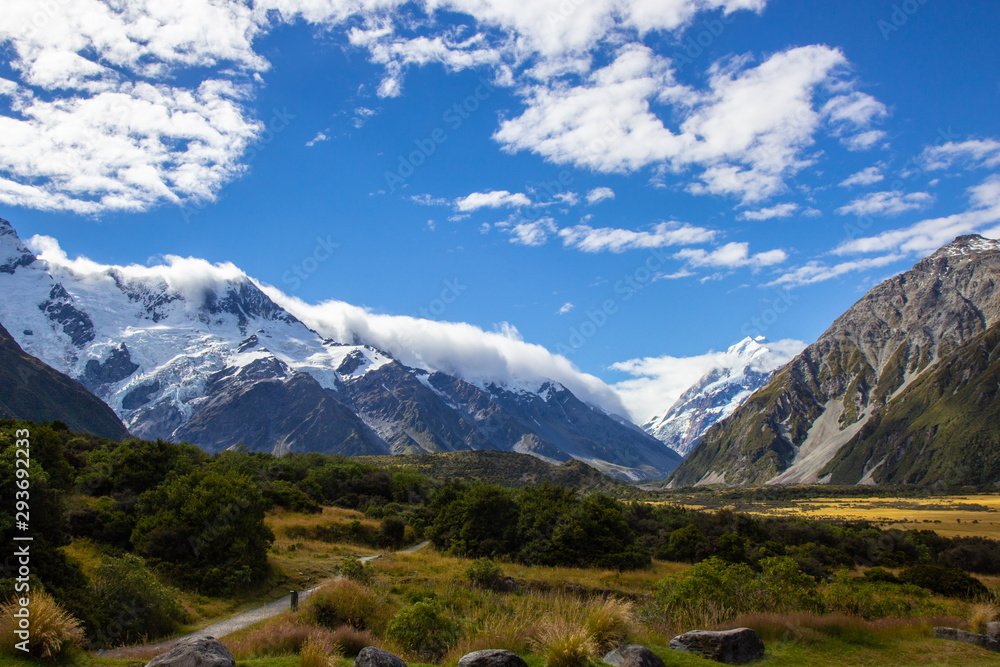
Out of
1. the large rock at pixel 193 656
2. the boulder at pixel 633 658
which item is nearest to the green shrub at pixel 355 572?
the large rock at pixel 193 656

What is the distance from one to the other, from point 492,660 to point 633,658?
2.82 m

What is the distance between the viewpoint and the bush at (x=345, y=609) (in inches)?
720

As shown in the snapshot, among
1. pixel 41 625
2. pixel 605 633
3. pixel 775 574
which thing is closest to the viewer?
pixel 41 625

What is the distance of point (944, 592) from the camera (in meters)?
33.5

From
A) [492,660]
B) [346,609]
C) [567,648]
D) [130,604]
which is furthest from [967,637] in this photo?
[130,604]

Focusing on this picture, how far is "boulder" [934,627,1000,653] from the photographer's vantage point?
15508mm

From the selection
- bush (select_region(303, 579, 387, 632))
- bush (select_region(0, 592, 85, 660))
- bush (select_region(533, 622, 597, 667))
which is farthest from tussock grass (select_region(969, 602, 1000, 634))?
bush (select_region(0, 592, 85, 660))

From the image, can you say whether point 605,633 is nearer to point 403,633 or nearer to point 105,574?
point 403,633

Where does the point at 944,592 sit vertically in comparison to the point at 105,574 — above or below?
below

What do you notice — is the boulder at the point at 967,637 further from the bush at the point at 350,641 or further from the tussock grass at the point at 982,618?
the bush at the point at 350,641

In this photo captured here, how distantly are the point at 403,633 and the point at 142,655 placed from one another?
649cm

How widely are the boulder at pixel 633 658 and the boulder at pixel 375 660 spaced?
430 cm

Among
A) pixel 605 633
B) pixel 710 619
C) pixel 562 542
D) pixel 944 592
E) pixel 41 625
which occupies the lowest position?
pixel 944 592

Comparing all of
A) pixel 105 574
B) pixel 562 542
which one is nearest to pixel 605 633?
pixel 105 574
